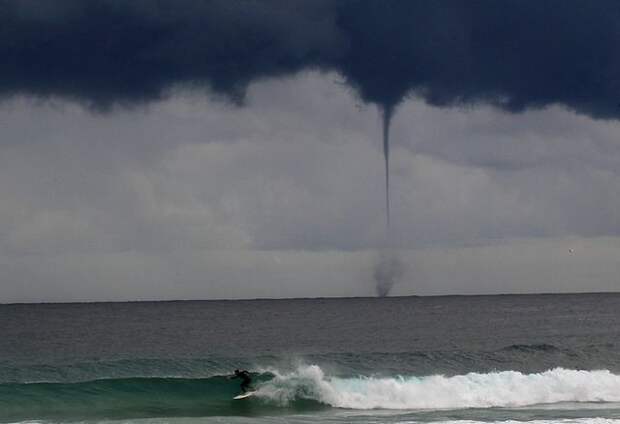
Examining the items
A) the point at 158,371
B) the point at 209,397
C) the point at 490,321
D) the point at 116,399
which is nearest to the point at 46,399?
the point at 116,399

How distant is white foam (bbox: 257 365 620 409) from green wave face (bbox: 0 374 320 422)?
1.11 meters

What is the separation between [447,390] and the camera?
33.6 metres

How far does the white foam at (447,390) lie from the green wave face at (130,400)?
1.11m

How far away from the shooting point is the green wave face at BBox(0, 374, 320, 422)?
106 ft

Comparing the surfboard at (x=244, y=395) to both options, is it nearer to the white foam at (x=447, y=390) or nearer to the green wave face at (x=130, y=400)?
the green wave face at (x=130, y=400)

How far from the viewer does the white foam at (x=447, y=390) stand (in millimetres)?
32531

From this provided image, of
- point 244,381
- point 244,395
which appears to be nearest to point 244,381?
point 244,381

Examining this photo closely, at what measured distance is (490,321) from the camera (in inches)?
3895

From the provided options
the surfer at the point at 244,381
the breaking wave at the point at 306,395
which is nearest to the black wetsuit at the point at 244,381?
the surfer at the point at 244,381

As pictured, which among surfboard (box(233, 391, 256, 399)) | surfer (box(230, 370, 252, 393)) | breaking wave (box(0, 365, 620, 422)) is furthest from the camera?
surfboard (box(233, 391, 256, 399))

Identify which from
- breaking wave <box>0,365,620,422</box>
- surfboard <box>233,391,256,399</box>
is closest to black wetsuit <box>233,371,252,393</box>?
surfboard <box>233,391,256,399</box>

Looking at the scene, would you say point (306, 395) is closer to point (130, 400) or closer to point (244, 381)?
point (244, 381)

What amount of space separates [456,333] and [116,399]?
1955 inches

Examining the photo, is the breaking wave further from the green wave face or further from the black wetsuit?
the black wetsuit
